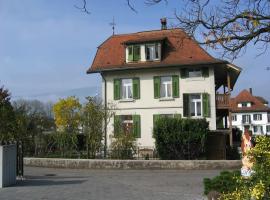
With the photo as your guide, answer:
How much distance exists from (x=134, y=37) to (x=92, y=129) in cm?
1643

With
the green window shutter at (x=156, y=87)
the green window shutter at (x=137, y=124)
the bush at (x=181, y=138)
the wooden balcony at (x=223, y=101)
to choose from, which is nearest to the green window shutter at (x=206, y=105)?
the wooden balcony at (x=223, y=101)

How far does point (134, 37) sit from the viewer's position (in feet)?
140

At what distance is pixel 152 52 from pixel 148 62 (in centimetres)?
90

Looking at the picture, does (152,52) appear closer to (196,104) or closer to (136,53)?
(136,53)

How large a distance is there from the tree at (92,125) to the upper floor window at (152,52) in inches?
474

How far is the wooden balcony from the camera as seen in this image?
38359 millimetres

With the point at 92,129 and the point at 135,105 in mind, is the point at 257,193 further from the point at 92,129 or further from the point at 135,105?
the point at 135,105

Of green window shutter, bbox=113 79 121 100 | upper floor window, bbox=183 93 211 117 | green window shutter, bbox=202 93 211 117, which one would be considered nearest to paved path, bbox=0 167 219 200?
green window shutter, bbox=202 93 211 117

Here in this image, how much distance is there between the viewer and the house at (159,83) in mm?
37844

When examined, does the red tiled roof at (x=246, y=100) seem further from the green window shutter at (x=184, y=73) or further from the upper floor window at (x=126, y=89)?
the green window shutter at (x=184, y=73)

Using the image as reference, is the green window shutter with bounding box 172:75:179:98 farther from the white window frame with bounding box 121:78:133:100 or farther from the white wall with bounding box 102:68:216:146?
the white window frame with bounding box 121:78:133:100

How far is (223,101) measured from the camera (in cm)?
3859

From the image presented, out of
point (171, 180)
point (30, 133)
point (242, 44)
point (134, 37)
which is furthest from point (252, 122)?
point (242, 44)

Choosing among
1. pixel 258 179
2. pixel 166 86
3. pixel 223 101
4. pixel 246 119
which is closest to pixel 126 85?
pixel 166 86
